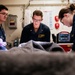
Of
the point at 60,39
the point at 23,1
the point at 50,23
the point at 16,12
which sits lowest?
the point at 60,39

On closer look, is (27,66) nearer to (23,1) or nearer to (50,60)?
(50,60)

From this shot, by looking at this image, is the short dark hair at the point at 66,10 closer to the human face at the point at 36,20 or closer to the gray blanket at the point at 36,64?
the human face at the point at 36,20

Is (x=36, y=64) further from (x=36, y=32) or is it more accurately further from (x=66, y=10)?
(x=36, y=32)

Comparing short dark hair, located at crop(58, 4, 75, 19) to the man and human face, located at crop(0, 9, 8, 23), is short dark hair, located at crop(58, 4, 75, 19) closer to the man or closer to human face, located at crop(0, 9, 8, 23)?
the man

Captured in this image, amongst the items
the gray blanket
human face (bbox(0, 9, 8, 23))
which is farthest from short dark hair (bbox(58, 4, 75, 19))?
the gray blanket

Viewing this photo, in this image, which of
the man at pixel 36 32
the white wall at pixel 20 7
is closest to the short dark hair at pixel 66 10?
the man at pixel 36 32

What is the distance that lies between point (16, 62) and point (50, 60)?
27 millimetres

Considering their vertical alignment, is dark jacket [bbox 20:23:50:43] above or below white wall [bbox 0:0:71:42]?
below

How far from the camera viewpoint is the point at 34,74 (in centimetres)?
13

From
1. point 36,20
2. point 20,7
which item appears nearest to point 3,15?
point 36,20

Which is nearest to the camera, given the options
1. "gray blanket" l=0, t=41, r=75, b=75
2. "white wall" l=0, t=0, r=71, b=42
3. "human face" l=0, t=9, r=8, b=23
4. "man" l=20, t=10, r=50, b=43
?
"gray blanket" l=0, t=41, r=75, b=75

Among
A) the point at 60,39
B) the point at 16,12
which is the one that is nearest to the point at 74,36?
the point at 60,39

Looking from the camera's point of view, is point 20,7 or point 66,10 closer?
point 66,10

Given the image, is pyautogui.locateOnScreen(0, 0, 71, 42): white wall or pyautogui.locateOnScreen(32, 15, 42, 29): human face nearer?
pyautogui.locateOnScreen(32, 15, 42, 29): human face
